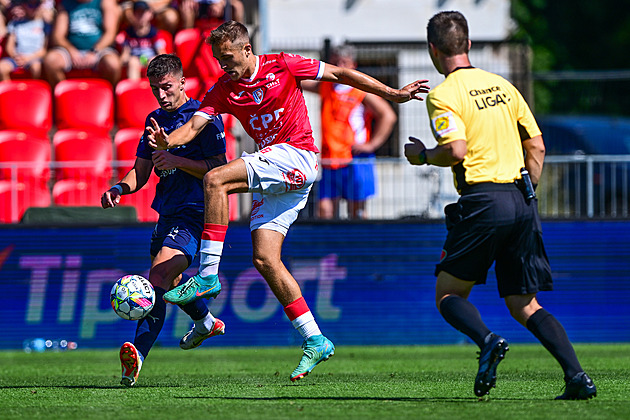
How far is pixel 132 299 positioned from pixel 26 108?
30.0 ft

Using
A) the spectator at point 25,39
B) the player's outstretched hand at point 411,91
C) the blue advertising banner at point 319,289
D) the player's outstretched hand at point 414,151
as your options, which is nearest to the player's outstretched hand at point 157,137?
the player's outstretched hand at point 411,91

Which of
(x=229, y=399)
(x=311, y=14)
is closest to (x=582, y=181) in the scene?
(x=229, y=399)

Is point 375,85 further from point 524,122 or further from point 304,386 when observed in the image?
point 304,386

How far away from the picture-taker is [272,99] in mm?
6957

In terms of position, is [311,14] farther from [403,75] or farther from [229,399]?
[229,399]

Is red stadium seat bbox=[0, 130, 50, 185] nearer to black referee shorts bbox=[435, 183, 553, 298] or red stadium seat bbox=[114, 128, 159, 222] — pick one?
red stadium seat bbox=[114, 128, 159, 222]

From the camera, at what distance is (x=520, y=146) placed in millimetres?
5828

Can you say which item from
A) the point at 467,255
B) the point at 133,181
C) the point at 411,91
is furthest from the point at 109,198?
the point at 467,255

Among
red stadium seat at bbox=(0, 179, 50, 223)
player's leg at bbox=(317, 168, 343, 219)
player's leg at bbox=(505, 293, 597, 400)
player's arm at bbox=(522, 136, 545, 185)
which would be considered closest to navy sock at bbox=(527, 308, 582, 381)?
player's leg at bbox=(505, 293, 597, 400)

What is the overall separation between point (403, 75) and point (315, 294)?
3.33 metres

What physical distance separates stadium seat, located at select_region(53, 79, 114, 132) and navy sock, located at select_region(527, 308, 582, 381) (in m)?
10.7

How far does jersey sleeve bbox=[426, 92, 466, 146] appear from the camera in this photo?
5594mm

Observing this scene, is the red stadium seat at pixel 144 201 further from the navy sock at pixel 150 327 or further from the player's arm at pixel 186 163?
the navy sock at pixel 150 327

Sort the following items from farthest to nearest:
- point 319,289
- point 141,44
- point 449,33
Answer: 1. point 141,44
2. point 319,289
3. point 449,33
